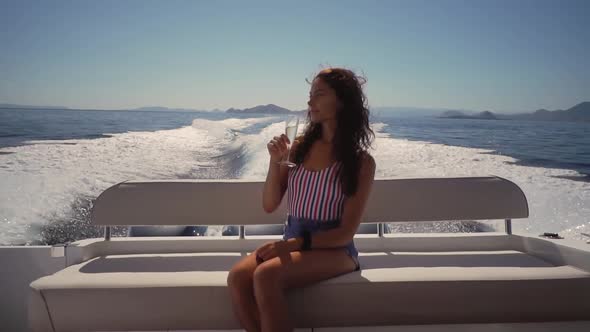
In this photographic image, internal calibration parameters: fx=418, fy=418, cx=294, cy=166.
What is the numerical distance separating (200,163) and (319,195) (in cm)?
641

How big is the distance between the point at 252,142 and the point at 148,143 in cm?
275

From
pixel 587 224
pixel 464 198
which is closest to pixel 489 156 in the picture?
pixel 587 224

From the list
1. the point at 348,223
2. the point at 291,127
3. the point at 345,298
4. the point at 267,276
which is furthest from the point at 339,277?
the point at 291,127

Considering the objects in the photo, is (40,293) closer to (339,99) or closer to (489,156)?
(339,99)

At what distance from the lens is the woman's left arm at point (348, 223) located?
1.34 meters

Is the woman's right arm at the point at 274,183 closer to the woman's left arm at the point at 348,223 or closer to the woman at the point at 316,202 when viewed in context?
the woman at the point at 316,202

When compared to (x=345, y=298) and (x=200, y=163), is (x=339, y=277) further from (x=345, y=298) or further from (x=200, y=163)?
(x=200, y=163)

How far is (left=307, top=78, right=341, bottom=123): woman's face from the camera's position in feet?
4.85

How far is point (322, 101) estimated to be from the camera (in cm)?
149

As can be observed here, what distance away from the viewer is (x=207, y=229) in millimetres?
3713

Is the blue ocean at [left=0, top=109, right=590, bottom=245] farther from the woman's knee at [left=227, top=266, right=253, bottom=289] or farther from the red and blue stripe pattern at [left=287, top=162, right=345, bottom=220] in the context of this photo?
the woman's knee at [left=227, top=266, right=253, bottom=289]

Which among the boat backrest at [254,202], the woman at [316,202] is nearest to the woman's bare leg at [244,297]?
the woman at [316,202]

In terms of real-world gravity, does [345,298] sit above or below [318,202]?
below

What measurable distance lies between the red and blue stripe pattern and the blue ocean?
0.99 metres
